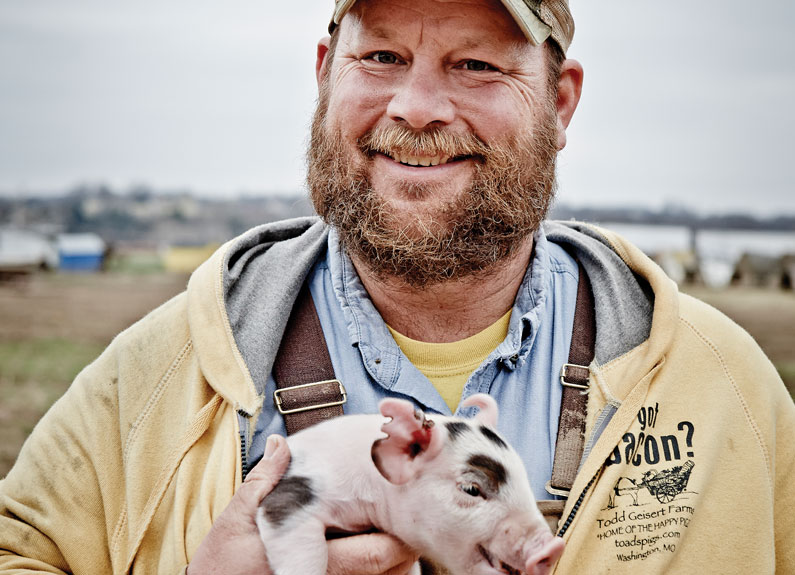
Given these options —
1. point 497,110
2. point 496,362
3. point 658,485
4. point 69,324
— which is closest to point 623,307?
point 496,362

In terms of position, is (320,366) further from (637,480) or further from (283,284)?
(637,480)

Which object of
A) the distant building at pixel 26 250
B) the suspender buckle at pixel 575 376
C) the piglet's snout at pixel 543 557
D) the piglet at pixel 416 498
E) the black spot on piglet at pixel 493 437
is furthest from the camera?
the distant building at pixel 26 250

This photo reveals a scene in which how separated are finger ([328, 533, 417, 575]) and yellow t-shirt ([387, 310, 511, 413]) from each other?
0.75m

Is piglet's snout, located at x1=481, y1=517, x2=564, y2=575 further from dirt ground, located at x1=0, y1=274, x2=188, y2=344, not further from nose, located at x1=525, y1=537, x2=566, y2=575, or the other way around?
dirt ground, located at x1=0, y1=274, x2=188, y2=344

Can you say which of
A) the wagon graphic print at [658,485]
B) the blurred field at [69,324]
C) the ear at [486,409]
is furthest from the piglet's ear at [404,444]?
the blurred field at [69,324]

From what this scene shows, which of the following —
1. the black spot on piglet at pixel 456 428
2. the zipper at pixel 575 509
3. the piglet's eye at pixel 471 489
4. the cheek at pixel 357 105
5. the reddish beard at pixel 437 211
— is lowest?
the zipper at pixel 575 509

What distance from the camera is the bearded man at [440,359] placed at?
10.2 ft

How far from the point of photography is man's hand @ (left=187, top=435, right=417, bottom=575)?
8.73 feet

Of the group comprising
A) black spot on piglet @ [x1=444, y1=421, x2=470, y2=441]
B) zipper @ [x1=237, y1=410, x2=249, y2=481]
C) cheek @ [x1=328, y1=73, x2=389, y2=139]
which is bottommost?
zipper @ [x1=237, y1=410, x2=249, y2=481]

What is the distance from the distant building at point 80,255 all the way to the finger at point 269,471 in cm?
5376

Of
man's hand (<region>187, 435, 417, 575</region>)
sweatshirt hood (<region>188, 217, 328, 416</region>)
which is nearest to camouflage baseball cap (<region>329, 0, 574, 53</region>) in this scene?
sweatshirt hood (<region>188, 217, 328, 416</region>)

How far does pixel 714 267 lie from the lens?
150 feet

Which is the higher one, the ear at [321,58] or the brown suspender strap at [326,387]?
the ear at [321,58]

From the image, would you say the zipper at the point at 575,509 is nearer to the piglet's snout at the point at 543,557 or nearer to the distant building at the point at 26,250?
the piglet's snout at the point at 543,557
